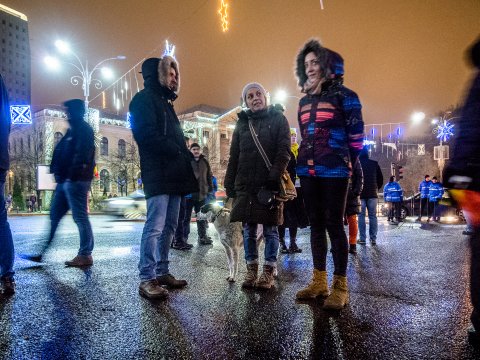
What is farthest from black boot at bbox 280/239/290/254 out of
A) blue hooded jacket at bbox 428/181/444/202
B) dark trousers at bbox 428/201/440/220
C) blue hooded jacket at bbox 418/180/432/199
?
blue hooded jacket at bbox 418/180/432/199

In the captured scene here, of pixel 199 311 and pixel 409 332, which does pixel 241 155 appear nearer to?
pixel 199 311

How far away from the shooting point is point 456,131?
238cm

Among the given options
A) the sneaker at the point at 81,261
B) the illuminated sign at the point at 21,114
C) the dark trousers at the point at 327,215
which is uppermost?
the illuminated sign at the point at 21,114

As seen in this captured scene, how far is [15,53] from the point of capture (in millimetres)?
91938

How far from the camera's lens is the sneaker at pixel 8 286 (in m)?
3.72

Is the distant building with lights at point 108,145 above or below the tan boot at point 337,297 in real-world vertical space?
Answer: above

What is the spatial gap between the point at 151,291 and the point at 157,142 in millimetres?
1397

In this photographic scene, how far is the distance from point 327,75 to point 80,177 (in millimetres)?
3683

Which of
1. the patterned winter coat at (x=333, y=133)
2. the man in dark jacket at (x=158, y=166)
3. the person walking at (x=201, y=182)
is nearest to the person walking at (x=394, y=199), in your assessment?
the person walking at (x=201, y=182)

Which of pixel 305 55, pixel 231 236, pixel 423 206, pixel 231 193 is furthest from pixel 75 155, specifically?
pixel 423 206

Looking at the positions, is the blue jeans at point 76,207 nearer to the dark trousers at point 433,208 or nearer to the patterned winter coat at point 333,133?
the patterned winter coat at point 333,133

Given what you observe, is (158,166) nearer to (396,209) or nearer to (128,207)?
(396,209)

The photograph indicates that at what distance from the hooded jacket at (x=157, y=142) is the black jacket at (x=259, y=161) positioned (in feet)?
1.91

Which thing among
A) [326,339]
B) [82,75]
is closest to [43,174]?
[82,75]
